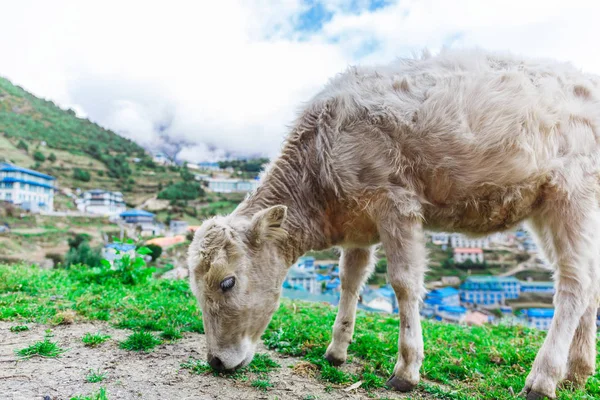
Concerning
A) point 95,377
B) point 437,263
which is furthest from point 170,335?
point 437,263

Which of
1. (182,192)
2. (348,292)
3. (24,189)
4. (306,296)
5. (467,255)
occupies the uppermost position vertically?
(182,192)

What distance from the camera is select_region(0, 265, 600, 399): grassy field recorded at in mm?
4023

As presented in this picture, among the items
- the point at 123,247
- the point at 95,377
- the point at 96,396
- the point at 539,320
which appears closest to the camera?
the point at 96,396

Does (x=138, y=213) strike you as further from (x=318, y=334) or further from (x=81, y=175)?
(x=318, y=334)

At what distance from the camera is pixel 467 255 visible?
44.3 metres

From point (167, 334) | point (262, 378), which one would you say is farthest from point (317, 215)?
point (167, 334)

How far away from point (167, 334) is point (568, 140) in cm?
506

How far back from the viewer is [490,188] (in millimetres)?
3959

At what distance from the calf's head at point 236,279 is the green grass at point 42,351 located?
156 centimetres

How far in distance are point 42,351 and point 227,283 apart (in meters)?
2.03

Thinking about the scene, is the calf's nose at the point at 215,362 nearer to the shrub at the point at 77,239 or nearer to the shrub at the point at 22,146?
the shrub at the point at 77,239

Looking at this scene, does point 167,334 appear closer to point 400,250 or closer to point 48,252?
point 400,250

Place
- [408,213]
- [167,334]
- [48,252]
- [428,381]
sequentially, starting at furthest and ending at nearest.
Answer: [48,252] < [167,334] < [428,381] < [408,213]

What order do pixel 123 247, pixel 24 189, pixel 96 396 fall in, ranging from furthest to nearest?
pixel 24 189, pixel 123 247, pixel 96 396
